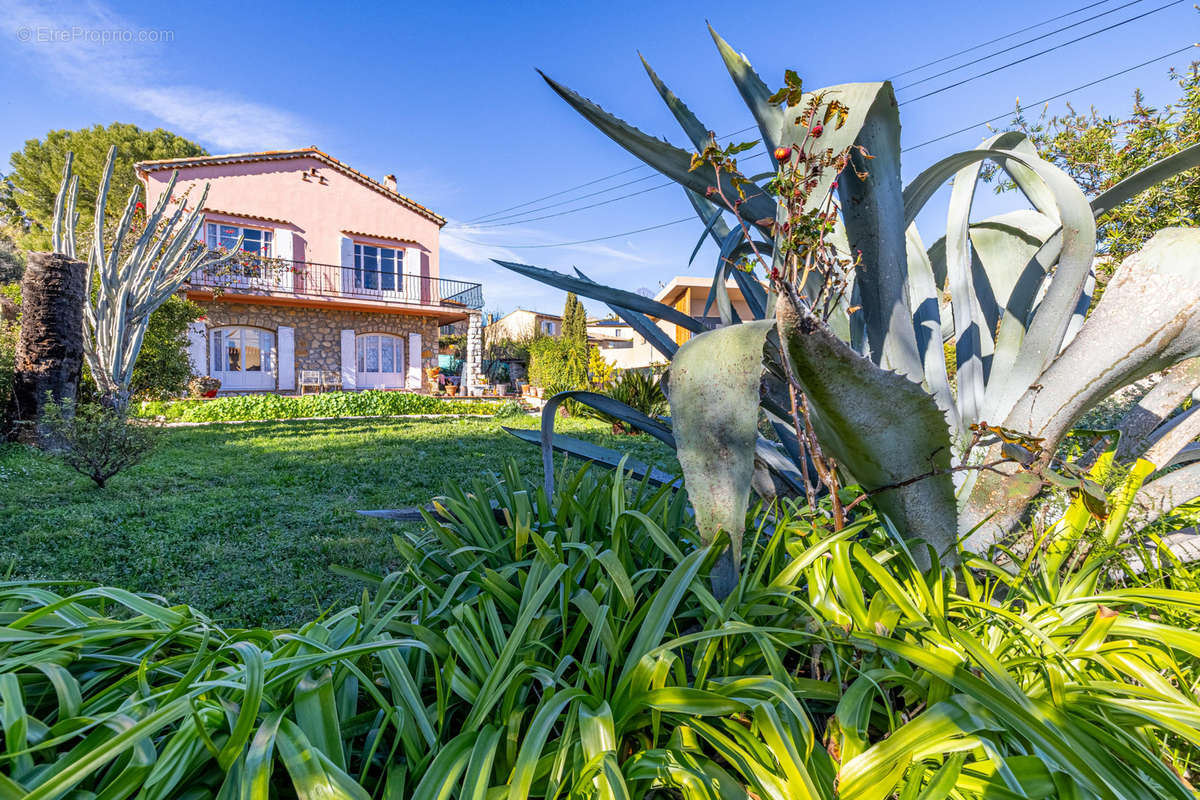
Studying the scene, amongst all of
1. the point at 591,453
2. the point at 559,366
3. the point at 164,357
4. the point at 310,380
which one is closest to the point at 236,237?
the point at 310,380

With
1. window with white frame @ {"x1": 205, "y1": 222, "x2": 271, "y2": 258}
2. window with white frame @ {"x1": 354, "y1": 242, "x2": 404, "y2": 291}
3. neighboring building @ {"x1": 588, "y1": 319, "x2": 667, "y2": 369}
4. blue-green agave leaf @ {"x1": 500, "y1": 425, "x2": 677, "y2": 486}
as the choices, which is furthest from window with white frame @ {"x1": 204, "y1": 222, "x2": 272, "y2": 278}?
blue-green agave leaf @ {"x1": 500, "y1": 425, "x2": 677, "y2": 486}

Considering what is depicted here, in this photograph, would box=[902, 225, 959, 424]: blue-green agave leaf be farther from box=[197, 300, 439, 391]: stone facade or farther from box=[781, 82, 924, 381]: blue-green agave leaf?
box=[197, 300, 439, 391]: stone facade

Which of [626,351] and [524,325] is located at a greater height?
[524,325]

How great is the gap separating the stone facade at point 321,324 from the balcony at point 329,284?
0.60 meters

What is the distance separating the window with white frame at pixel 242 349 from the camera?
50.8ft

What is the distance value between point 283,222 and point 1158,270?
19229mm

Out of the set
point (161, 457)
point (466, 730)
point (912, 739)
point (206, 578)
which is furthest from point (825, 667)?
point (161, 457)

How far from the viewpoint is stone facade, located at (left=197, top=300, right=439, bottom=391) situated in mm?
15328

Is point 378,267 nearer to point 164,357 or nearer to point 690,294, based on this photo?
point 164,357

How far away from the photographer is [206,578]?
2566mm

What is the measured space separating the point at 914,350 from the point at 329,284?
1818cm

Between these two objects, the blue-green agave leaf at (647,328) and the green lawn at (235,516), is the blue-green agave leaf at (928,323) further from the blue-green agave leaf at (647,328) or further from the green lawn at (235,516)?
the green lawn at (235,516)

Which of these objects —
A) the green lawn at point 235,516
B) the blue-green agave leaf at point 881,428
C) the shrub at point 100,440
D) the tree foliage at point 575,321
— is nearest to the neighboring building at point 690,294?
the tree foliage at point 575,321

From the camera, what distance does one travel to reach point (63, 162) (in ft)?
74.3
